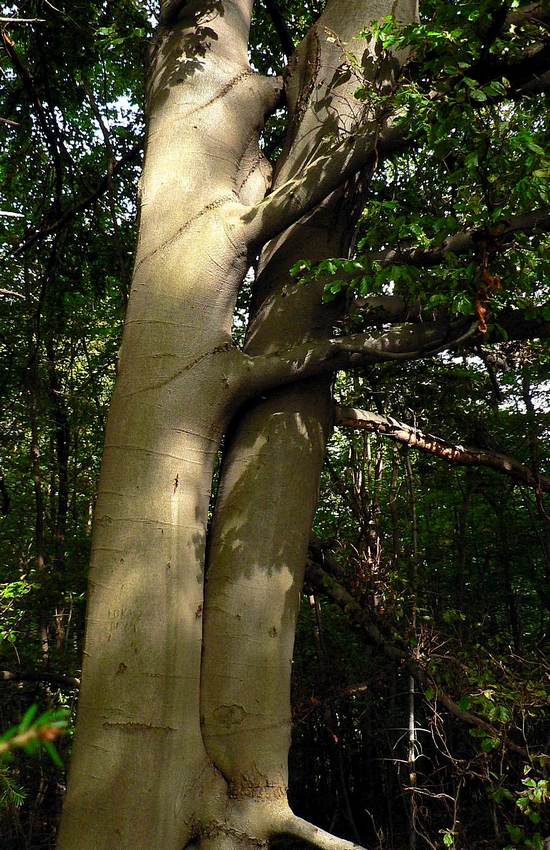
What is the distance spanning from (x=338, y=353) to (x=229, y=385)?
0.50 metres

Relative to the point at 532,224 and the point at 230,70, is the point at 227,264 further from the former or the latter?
the point at 532,224

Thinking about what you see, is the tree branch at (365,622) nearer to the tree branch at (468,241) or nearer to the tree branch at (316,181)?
the tree branch at (468,241)

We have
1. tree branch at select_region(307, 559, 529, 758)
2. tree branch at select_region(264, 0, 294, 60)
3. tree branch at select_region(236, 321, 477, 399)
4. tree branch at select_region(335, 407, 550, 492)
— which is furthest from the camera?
tree branch at select_region(264, 0, 294, 60)

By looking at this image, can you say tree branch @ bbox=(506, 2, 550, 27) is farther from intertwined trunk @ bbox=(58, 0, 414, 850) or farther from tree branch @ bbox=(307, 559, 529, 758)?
tree branch @ bbox=(307, 559, 529, 758)

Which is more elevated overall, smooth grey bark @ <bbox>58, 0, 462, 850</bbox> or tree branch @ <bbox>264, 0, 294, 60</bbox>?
tree branch @ <bbox>264, 0, 294, 60</bbox>

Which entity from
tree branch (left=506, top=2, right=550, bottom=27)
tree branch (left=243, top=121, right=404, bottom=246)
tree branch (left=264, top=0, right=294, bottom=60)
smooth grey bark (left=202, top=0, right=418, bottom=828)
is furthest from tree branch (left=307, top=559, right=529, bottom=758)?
tree branch (left=264, top=0, right=294, bottom=60)

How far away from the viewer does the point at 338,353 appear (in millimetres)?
3127

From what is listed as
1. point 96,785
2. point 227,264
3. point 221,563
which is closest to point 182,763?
point 96,785

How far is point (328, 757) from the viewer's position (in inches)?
235

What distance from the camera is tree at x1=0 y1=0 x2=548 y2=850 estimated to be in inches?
106

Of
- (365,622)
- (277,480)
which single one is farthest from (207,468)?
(365,622)

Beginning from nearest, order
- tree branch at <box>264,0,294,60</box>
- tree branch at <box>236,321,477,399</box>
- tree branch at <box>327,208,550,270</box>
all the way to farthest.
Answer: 1. tree branch at <box>327,208,550,270</box>
2. tree branch at <box>236,321,477,399</box>
3. tree branch at <box>264,0,294,60</box>

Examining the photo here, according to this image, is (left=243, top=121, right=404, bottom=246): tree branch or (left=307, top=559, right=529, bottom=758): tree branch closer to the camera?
(left=243, top=121, right=404, bottom=246): tree branch

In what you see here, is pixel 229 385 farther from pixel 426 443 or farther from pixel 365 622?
pixel 365 622
